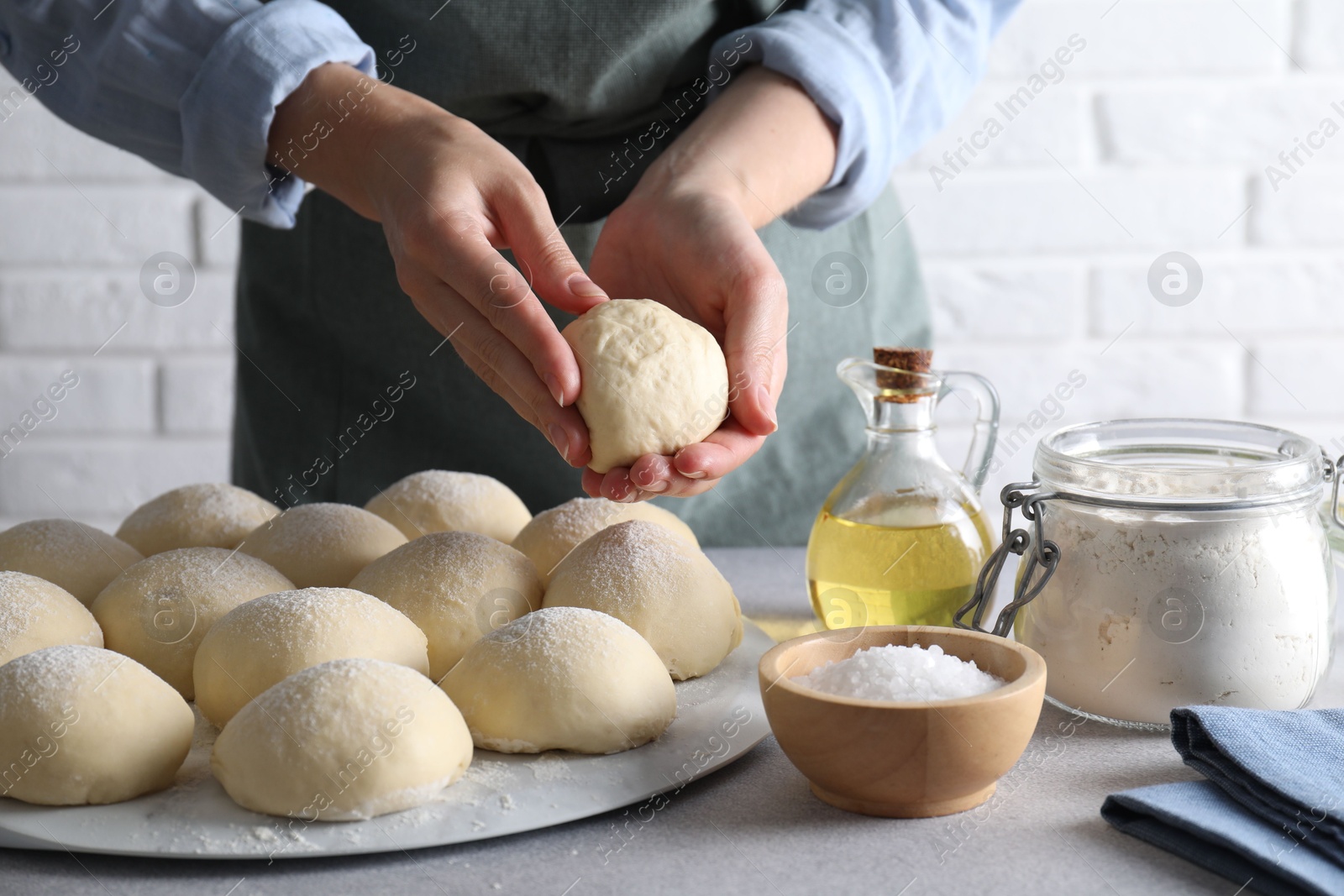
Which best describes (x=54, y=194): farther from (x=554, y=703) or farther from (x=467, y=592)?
(x=554, y=703)

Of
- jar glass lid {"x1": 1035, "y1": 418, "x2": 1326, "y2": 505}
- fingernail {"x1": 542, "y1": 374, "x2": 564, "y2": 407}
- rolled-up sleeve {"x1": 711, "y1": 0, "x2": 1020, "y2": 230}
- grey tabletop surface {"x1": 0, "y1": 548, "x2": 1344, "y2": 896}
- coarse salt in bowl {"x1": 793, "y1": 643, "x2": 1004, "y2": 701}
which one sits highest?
rolled-up sleeve {"x1": 711, "y1": 0, "x2": 1020, "y2": 230}

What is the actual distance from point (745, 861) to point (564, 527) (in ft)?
1.48

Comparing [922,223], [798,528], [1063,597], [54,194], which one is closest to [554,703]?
[1063,597]

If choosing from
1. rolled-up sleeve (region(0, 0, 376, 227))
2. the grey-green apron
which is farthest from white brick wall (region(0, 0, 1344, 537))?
rolled-up sleeve (region(0, 0, 376, 227))

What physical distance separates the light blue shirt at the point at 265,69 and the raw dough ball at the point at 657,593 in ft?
1.83

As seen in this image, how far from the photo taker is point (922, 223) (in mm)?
2227

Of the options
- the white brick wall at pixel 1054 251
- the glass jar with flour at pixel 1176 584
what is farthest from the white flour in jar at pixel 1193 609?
the white brick wall at pixel 1054 251

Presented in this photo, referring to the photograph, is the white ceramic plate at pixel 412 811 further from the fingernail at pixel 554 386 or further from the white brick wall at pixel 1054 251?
the white brick wall at pixel 1054 251

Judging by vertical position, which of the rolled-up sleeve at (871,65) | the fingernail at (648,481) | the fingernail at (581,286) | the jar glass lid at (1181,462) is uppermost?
the rolled-up sleeve at (871,65)

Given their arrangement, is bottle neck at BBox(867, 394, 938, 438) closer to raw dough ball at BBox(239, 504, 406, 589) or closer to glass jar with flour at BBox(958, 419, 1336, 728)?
glass jar with flour at BBox(958, 419, 1336, 728)

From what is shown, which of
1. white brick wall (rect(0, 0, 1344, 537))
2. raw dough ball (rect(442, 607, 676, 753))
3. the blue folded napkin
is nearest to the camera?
the blue folded napkin

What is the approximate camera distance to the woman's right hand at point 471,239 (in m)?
0.93

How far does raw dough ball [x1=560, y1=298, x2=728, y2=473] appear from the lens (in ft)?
3.13

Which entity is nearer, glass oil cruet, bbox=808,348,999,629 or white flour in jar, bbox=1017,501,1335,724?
white flour in jar, bbox=1017,501,1335,724
